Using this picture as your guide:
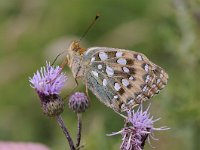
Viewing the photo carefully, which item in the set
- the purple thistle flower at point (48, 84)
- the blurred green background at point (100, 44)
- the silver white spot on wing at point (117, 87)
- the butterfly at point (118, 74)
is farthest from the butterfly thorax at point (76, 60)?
the blurred green background at point (100, 44)

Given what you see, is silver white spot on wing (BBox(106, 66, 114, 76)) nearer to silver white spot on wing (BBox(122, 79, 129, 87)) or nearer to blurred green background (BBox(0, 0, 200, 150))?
silver white spot on wing (BBox(122, 79, 129, 87))

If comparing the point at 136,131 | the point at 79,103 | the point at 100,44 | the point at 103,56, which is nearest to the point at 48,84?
the point at 79,103

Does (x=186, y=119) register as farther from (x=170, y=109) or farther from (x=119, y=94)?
(x=119, y=94)

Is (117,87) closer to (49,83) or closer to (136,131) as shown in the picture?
(136,131)

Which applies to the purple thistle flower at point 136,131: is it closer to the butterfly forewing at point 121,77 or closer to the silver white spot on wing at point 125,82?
the butterfly forewing at point 121,77

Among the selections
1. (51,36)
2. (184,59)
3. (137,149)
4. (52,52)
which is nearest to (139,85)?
(137,149)
